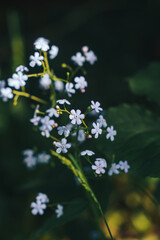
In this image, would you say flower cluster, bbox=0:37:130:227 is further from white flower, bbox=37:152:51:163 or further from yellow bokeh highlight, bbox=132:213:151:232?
yellow bokeh highlight, bbox=132:213:151:232

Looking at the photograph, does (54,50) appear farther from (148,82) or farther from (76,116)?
(148,82)

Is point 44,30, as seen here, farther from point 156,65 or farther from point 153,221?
point 153,221

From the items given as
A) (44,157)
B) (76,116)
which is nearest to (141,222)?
(44,157)

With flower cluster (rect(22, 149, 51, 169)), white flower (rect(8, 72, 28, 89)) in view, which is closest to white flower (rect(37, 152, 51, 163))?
flower cluster (rect(22, 149, 51, 169))

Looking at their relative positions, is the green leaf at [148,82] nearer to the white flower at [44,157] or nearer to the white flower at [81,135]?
the white flower at [81,135]

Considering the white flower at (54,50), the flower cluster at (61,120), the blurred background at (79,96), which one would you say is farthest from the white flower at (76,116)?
the blurred background at (79,96)

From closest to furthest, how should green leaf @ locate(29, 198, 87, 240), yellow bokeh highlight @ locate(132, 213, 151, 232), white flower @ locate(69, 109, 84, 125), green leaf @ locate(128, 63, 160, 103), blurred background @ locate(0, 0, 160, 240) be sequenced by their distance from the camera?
white flower @ locate(69, 109, 84, 125) < green leaf @ locate(29, 198, 87, 240) < green leaf @ locate(128, 63, 160, 103) < blurred background @ locate(0, 0, 160, 240) < yellow bokeh highlight @ locate(132, 213, 151, 232)
